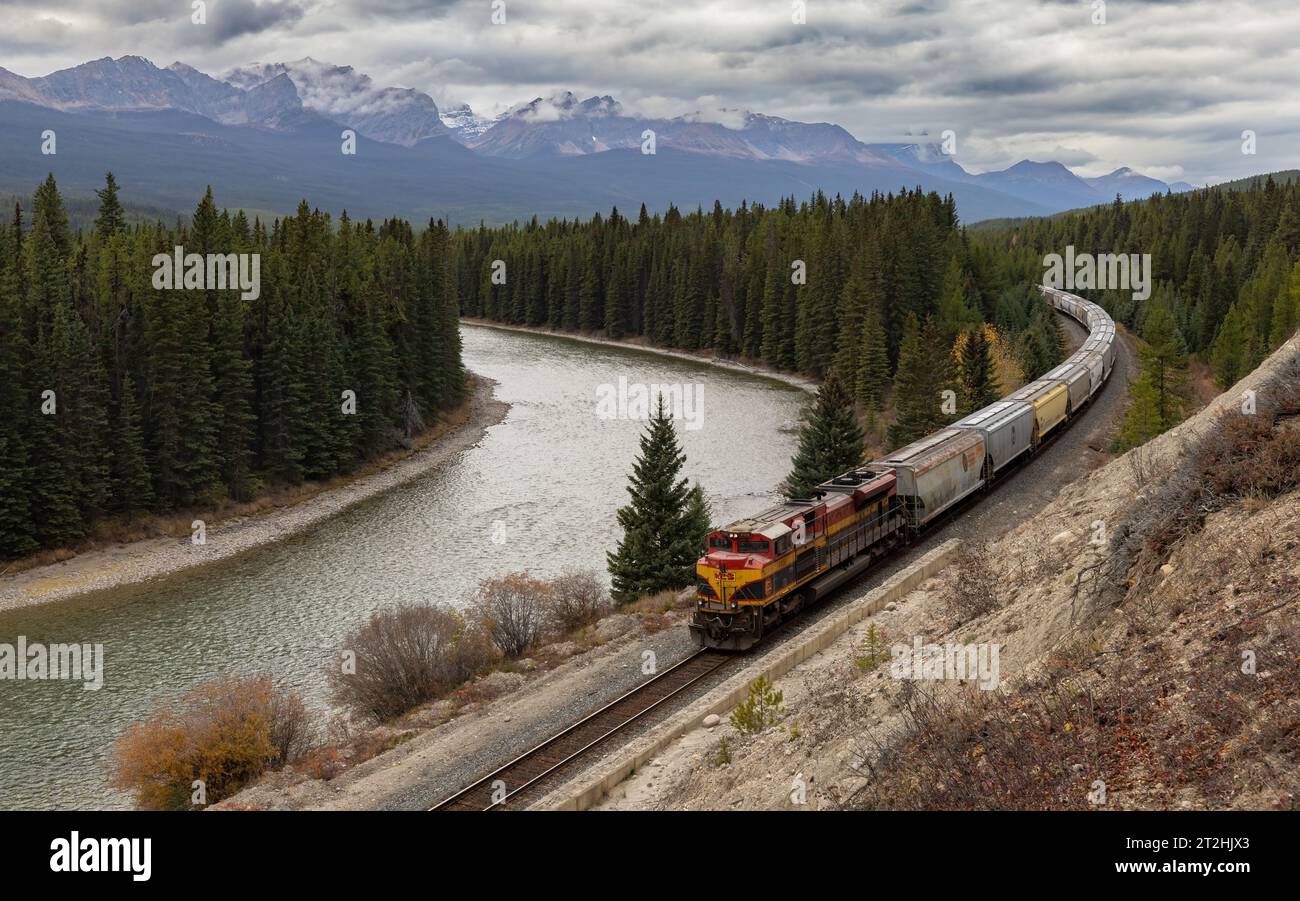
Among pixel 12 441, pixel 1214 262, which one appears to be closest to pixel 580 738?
pixel 12 441

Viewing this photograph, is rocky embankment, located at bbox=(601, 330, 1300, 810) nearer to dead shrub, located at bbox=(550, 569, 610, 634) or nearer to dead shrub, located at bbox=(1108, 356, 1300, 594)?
dead shrub, located at bbox=(1108, 356, 1300, 594)

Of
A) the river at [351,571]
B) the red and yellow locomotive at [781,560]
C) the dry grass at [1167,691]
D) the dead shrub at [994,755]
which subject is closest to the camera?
the dry grass at [1167,691]

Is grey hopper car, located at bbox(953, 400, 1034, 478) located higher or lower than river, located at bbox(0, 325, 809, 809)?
higher

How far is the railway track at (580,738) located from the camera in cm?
2083

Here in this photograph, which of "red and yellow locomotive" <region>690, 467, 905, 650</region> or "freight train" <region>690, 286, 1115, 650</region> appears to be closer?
"red and yellow locomotive" <region>690, 467, 905, 650</region>

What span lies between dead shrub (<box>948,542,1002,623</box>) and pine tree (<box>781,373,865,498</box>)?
21.6 meters

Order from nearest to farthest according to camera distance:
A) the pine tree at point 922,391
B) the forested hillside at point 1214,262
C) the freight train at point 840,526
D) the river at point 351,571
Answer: the freight train at point 840,526
the river at point 351,571
the pine tree at point 922,391
the forested hillside at point 1214,262

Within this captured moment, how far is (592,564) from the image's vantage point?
47875 millimetres

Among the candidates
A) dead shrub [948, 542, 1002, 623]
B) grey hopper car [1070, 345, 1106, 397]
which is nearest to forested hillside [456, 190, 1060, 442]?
grey hopper car [1070, 345, 1106, 397]

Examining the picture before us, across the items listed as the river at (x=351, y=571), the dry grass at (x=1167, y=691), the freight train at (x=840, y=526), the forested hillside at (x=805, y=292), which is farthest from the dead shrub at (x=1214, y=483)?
the forested hillside at (x=805, y=292)

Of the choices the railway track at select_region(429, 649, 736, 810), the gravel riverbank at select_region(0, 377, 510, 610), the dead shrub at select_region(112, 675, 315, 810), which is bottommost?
the gravel riverbank at select_region(0, 377, 510, 610)

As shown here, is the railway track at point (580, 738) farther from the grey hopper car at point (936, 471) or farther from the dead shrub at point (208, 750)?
the grey hopper car at point (936, 471)

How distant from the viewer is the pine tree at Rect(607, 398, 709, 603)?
39.1 m

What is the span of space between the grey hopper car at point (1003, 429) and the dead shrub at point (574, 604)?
18567 millimetres
